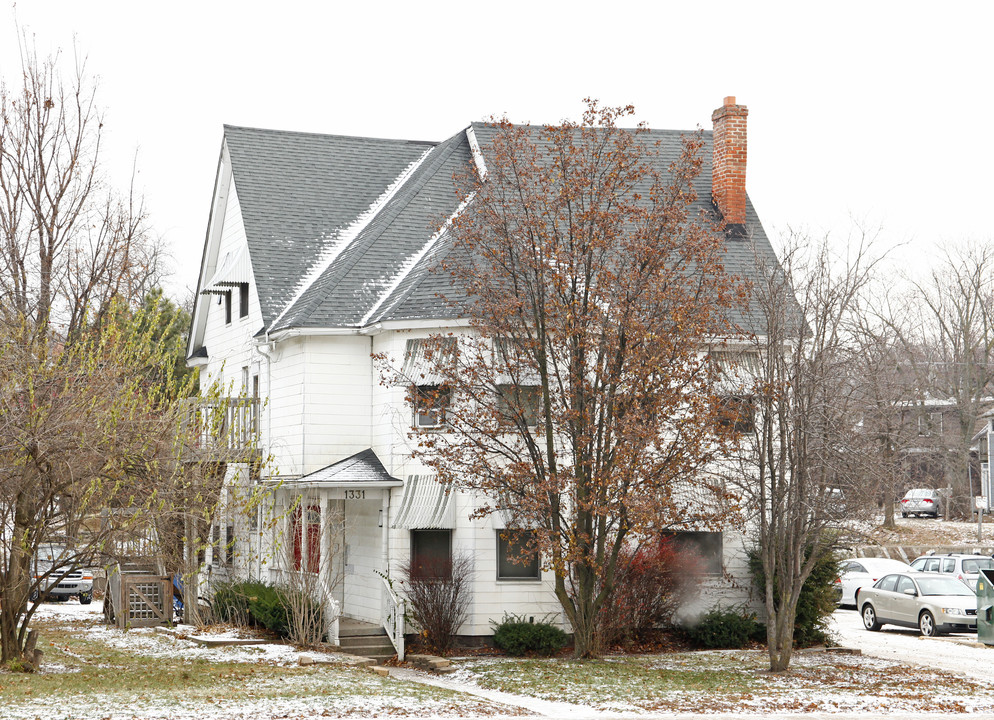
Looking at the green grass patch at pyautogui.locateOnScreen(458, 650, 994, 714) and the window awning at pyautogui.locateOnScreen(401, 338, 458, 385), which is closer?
the green grass patch at pyautogui.locateOnScreen(458, 650, 994, 714)

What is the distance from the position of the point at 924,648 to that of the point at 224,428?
16026 mm

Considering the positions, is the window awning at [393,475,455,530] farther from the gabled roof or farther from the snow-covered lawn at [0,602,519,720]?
the gabled roof

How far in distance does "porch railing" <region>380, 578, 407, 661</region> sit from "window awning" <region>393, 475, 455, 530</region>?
4.30 feet

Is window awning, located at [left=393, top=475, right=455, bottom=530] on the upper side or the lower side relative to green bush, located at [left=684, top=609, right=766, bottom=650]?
upper

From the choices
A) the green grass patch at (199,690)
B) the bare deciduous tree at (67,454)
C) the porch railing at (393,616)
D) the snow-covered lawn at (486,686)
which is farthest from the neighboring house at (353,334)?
the bare deciduous tree at (67,454)

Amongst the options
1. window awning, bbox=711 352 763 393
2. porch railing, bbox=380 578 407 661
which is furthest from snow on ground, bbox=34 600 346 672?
window awning, bbox=711 352 763 393

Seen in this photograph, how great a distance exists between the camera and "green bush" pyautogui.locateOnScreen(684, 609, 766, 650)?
2208cm

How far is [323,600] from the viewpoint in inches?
838

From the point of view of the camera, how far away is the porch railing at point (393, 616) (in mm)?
20688

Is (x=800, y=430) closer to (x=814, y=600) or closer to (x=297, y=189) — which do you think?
(x=814, y=600)

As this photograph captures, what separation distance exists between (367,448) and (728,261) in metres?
9.03

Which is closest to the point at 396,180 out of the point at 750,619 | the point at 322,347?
the point at 322,347

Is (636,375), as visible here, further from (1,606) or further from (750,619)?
(1,606)

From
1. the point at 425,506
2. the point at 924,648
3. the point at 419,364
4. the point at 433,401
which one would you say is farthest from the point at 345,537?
the point at 924,648
